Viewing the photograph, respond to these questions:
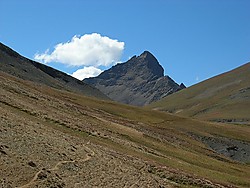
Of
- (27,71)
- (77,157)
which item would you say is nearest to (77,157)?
(77,157)

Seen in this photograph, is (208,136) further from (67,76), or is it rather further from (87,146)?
(67,76)

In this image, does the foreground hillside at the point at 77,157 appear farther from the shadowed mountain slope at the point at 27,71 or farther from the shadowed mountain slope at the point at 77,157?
the shadowed mountain slope at the point at 27,71

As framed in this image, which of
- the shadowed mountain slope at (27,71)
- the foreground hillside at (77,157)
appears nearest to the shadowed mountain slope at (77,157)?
the foreground hillside at (77,157)

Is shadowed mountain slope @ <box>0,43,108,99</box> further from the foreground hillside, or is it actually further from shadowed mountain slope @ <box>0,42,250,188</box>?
the foreground hillside

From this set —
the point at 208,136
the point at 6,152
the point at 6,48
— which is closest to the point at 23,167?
the point at 6,152

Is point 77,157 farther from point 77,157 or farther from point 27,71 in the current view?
point 27,71

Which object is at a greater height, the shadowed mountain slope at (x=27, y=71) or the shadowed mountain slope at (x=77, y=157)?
the shadowed mountain slope at (x=27, y=71)

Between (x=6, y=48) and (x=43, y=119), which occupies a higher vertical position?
(x=6, y=48)

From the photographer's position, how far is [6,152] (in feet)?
97.9

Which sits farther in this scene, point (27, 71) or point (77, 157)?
point (27, 71)

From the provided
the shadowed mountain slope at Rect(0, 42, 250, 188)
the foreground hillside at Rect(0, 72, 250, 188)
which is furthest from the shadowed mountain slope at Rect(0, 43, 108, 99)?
the foreground hillside at Rect(0, 72, 250, 188)

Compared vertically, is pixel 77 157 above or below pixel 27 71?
below

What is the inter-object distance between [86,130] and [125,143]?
530cm

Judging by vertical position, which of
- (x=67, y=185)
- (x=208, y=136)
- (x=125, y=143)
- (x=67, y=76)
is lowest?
(x=67, y=185)
